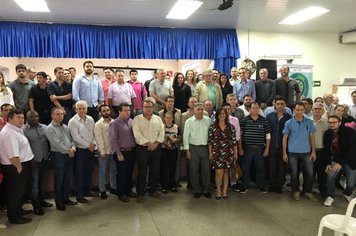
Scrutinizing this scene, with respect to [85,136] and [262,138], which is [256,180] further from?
[85,136]

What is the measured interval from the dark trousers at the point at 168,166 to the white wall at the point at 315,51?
4.27 m

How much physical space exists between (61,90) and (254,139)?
127 inches

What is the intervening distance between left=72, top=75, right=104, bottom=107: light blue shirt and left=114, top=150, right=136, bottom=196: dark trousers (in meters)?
1.18

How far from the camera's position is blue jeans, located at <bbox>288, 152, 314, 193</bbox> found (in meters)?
4.69

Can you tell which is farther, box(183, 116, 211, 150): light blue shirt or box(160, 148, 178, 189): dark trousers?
box(160, 148, 178, 189): dark trousers

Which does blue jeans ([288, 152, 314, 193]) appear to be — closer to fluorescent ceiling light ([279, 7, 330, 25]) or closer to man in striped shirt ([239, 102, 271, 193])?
man in striped shirt ([239, 102, 271, 193])

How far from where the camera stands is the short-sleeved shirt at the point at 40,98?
191 inches

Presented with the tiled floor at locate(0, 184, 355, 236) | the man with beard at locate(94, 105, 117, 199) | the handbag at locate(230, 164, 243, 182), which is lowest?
the tiled floor at locate(0, 184, 355, 236)

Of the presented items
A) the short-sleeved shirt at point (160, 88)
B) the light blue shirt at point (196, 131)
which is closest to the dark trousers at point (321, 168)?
the light blue shirt at point (196, 131)

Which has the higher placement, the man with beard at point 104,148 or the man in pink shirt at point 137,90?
the man in pink shirt at point 137,90

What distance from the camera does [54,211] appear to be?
13.9ft

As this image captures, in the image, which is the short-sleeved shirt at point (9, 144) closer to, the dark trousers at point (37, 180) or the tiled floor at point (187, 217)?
the dark trousers at point (37, 180)

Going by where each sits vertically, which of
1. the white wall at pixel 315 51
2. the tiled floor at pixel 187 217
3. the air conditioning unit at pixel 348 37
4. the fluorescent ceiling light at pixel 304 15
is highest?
the fluorescent ceiling light at pixel 304 15

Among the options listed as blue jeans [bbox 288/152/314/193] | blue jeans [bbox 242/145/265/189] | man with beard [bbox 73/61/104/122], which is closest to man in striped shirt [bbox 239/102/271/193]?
blue jeans [bbox 242/145/265/189]
